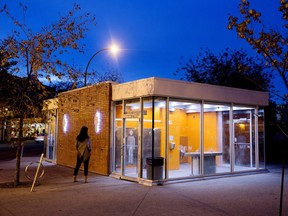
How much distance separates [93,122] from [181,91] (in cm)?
464

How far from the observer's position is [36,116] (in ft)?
40.1

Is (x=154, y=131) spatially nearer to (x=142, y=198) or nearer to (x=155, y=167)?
(x=155, y=167)

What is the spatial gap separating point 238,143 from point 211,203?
698cm

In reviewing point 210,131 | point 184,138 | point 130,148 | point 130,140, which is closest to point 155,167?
point 130,148

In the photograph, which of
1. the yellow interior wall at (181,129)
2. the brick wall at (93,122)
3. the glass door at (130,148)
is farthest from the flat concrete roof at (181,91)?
the glass door at (130,148)

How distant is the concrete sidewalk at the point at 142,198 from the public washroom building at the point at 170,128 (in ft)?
3.14

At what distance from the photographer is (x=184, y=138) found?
543 inches

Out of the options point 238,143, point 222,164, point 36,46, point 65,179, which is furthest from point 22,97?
point 238,143

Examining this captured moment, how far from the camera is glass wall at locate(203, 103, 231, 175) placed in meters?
13.9

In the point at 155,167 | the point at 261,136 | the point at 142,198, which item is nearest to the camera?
the point at 142,198

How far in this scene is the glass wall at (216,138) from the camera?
13.9 m

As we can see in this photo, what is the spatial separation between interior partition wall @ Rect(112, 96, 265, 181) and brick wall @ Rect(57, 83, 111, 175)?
44 centimetres

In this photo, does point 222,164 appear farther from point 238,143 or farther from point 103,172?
point 103,172

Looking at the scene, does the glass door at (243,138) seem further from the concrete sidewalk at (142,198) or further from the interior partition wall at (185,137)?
the concrete sidewalk at (142,198)
